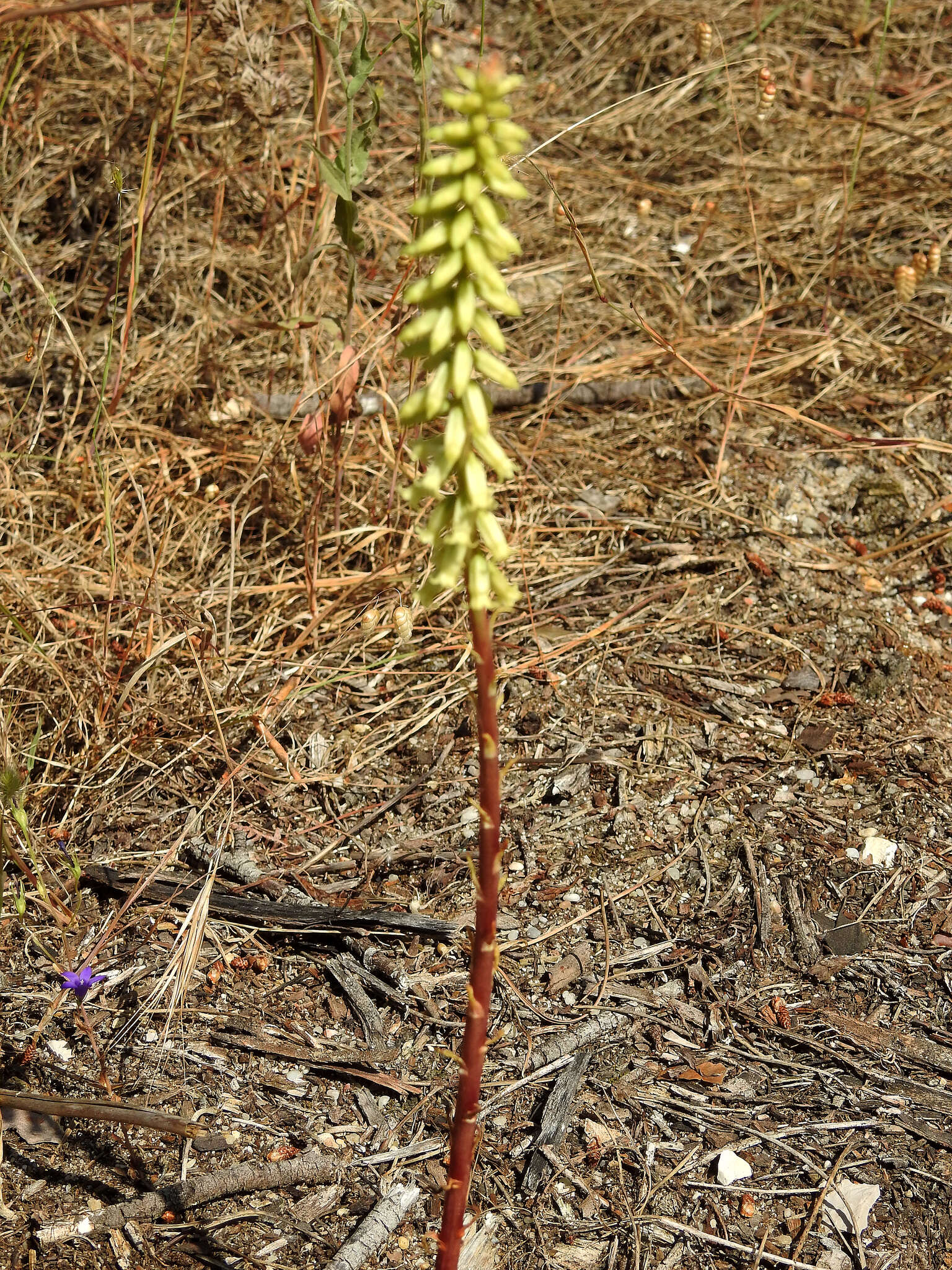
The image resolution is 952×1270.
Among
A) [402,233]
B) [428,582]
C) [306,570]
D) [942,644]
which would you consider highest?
[428,582]

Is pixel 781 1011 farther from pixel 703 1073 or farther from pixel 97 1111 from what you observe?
pixel 97 1111

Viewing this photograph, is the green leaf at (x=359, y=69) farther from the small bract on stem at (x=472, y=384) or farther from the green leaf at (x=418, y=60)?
the small bract on stem at (x=472, y=384)

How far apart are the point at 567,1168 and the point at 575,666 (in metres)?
1.17

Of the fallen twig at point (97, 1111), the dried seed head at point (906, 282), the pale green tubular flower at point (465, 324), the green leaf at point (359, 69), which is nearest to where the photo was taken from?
the pale green tubular flower at point (465, 324)

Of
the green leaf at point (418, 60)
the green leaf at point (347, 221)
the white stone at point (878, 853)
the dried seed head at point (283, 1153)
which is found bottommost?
the white stone at point (878, 853)

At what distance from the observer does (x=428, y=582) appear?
1.23m

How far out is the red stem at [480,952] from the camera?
1193 millimetres

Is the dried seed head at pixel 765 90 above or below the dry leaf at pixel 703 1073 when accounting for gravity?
above

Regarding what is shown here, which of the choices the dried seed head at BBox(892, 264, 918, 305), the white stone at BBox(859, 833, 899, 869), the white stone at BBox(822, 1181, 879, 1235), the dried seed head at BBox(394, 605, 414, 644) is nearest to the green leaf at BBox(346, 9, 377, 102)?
the dried seed head at BBox(394, 605, 414, 644)

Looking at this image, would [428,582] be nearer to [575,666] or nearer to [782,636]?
[575,666]

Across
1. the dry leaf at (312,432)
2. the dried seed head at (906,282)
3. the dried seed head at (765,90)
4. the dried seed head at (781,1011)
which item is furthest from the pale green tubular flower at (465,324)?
the dried seed head at (906,282)

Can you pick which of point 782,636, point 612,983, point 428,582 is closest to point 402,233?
point 782,636

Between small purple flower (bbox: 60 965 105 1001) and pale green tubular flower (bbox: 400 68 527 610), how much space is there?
111cm

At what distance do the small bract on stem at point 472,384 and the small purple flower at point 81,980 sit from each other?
0.88 metres
